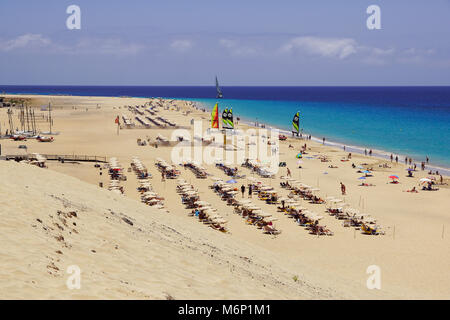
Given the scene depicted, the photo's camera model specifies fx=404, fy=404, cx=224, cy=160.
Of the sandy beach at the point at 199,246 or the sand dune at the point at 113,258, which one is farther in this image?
the sandy beach at the point at 199,246

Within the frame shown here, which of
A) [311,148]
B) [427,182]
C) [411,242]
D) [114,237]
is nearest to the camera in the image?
[114,237]

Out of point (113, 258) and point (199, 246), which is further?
point (199, 246)

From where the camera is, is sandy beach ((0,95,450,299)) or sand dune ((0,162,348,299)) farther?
sandy beach ((0,95,450,299))

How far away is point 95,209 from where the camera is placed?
43.4ft

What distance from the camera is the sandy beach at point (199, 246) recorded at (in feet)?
26.7

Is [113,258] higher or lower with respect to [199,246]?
higher

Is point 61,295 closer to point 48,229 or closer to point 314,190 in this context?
point 48,229

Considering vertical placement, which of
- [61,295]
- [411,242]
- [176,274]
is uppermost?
[61,295]

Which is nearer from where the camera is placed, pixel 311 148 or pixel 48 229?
pixel 48 229

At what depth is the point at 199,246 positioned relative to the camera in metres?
12.7

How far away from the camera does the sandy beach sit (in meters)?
8.12

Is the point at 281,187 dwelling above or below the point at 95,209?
below
